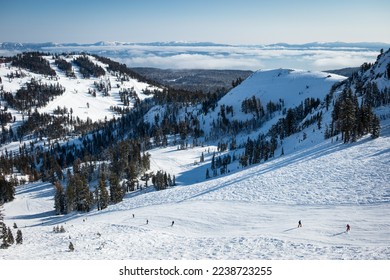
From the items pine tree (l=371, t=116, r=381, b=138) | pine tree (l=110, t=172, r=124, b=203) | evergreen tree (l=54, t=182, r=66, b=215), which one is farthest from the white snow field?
evergreen tree (l=54, t=182, r=66, b=215)

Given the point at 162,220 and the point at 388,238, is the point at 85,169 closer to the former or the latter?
the point at 162,220

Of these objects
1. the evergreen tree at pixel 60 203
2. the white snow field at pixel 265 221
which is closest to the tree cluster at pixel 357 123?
the white snow field at pixel 265 221

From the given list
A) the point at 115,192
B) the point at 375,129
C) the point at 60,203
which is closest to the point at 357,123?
the point at 375,129

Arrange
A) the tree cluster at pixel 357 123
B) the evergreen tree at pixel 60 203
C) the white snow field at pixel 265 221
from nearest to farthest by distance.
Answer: the white snow field at pixel 265 221 < the tree cluster at pixel 357 123 < the evergreen tree at pixel 60 203

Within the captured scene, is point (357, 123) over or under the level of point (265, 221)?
over

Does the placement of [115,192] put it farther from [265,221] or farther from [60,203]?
[265,221]

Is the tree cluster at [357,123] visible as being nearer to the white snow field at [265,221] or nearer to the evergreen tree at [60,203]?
the white snow field at [265,221]

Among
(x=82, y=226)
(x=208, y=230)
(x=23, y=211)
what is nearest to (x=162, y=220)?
(x=208, y=230)

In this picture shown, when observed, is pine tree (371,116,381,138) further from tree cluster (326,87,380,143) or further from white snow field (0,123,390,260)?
white snow field (0,123,390,260)

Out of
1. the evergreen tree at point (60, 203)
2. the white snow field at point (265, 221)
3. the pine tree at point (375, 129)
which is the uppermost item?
the pine tree at point (375, 129)
